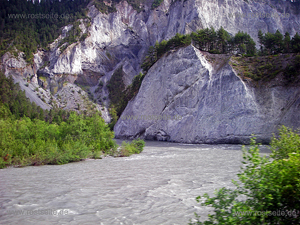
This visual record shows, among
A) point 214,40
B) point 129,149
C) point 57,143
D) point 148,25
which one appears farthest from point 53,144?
point 148,25

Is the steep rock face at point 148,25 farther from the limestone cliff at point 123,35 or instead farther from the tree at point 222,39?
the tree at point 222,39

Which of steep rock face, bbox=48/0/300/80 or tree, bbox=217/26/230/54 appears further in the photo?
steep rock face, bbox=48/0/300/80

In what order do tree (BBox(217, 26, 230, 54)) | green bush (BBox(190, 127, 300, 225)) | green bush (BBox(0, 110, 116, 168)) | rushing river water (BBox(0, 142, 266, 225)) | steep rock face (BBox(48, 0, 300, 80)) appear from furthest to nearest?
steep rock face (BBox(48, 0, 300, 80)), tree (BBox(217, 26, 230, 54)), green bush (BBox(0, 110, 116, 168)), rushing river water (BBox(0, 142, 266, 225)), green bush (BBox(190, 127, 300, 225))

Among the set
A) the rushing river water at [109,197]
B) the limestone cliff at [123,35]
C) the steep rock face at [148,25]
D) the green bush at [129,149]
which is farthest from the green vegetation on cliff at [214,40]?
the rushing river water at [109,197]

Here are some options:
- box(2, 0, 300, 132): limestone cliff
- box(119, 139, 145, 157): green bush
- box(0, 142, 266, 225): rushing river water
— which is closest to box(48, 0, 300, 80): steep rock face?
box(2, 0, 300, 132): limestone cliff

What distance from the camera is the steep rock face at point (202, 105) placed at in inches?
1344

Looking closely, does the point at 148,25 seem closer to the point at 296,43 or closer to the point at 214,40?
the point at 214,40

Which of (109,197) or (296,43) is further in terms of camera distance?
(296,43)

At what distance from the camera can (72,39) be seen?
119 m

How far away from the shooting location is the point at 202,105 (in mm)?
40188

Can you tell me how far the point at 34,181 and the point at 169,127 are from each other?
113 feet

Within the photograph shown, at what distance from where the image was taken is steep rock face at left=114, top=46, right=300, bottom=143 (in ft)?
112

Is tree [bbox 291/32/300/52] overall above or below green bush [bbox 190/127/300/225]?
above

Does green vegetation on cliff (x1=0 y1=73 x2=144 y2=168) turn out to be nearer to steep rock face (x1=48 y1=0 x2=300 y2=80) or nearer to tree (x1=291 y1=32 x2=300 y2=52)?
tree (x1=291 y1=32 x2=300 y2=52)
